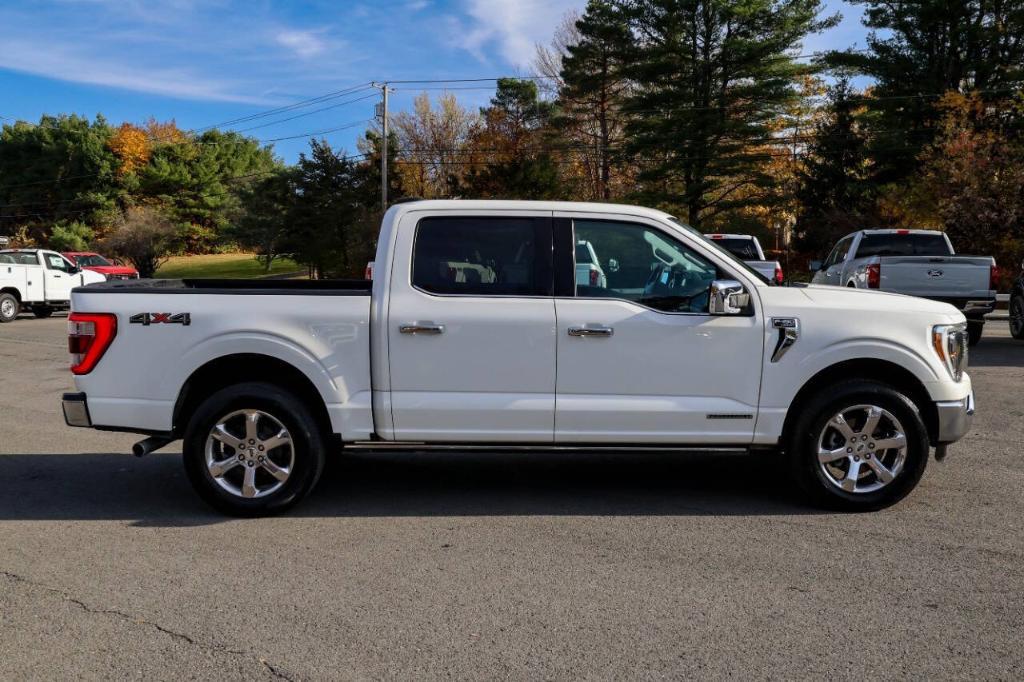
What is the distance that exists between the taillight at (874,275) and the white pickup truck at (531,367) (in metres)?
8.96

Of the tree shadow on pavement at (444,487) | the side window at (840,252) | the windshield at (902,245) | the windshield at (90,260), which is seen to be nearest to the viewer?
the tree shadow on pavement at (444,487)

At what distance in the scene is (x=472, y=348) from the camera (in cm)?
553

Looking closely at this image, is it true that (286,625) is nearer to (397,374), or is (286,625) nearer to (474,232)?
(397,374)

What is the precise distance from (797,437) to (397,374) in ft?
8.25

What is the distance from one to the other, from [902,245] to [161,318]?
1495 cm

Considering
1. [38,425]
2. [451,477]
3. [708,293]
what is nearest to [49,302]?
[38,425]

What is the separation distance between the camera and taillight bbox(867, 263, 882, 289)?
14.1 meters

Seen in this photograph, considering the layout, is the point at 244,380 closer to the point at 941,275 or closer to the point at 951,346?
the point at 951,346

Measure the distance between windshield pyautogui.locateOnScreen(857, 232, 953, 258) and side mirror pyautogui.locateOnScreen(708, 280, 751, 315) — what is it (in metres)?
12.6

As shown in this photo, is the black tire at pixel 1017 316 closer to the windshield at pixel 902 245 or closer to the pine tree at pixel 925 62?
the windshield at pixel 902 245

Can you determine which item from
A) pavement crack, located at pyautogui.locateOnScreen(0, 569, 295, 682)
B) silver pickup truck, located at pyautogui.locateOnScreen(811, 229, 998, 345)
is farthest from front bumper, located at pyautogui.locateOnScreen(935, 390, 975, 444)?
silver pickup truck, located at pyautogui.locateOnScreen(811, 229, 998, 345)

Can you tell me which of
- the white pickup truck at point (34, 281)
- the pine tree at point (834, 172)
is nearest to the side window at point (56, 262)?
the white pickup truck at point (34, 281)

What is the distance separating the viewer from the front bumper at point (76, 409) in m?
5.64

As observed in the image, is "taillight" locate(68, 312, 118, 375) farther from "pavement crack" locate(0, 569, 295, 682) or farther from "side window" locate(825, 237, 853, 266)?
"side window" locate(825, 237, 853, 266)
